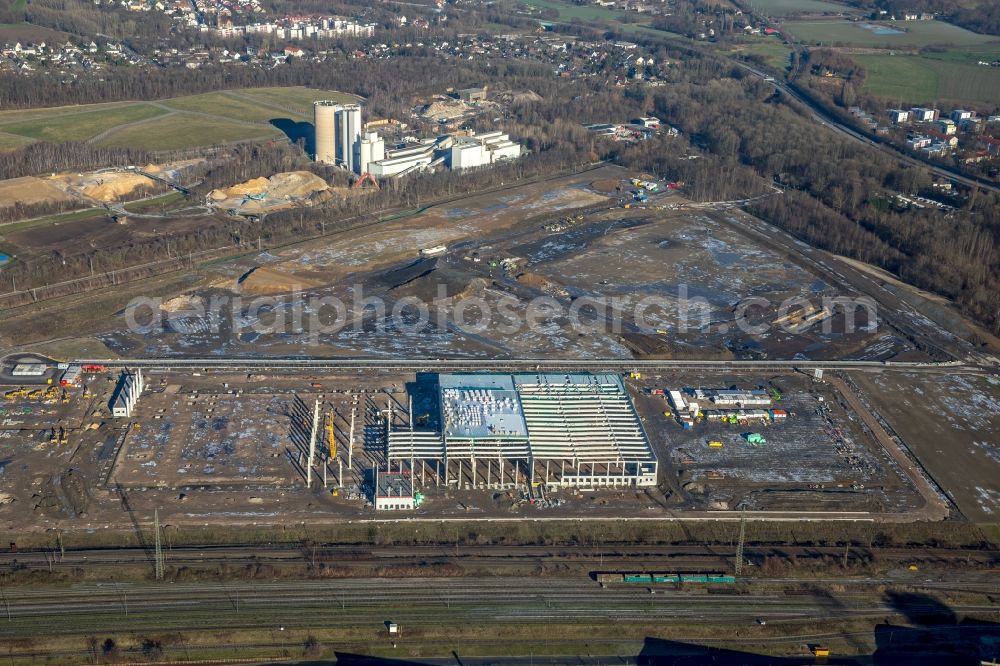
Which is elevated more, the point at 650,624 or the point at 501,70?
the point at 501,70

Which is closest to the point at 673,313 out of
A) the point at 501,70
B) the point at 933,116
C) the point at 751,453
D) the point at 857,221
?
the point at 751,453

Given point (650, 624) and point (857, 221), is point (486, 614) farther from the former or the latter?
point (857, 221)

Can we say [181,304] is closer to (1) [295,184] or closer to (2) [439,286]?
(2) [439,286]

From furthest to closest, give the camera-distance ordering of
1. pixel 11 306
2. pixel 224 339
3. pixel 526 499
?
pixel 11 306
pixel 224 339
pixel 526 499

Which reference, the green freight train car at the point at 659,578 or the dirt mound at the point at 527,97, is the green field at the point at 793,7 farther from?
the green freight train car at the point at 659,578

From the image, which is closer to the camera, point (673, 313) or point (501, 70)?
point (673, 313)
